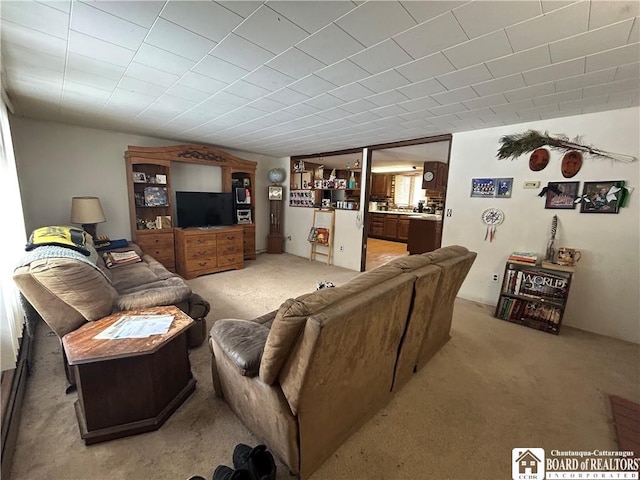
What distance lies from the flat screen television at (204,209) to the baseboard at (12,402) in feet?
8.49

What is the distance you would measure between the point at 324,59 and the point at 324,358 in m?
1.77

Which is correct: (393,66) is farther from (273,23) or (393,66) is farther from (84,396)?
(84,396)

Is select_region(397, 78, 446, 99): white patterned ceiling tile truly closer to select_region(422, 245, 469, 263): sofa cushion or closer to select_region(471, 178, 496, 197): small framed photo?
select_region(422, 245, 469, 263): sofa cushion

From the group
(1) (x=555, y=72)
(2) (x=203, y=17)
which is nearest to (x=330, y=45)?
(2) (x=203, y=17)

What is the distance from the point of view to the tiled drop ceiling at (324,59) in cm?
125

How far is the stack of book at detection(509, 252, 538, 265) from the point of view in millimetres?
2859

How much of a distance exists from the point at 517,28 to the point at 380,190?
7303 millimetres

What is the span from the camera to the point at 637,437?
148 cm

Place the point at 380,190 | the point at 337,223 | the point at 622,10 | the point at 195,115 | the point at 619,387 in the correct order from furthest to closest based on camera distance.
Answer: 1. the point at 380,190
2. the point at 337,223
3. the point at 195,115
4. the point at 619,387
5. the point at 622,10

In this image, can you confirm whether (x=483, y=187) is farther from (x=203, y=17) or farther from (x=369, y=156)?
(x=203, y=17)

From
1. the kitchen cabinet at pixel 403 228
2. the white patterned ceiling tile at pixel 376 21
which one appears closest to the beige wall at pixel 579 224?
the white patterned ceiling tile at pixel 376 21

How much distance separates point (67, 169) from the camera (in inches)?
137

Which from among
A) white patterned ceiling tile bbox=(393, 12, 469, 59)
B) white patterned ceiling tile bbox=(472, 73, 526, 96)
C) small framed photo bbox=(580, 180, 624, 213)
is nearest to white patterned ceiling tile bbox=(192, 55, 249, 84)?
white patterned ceiling tile bbox=(393, 12, 469, 59)

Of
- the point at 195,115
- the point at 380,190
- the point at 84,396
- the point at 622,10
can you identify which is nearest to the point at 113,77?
the point at 195,115
